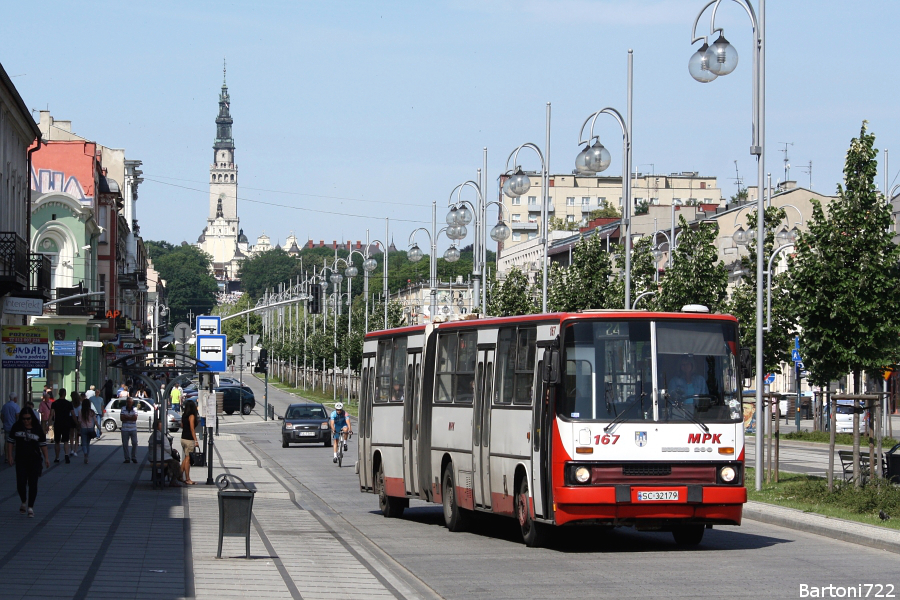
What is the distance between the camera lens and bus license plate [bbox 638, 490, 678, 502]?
50.6 feet

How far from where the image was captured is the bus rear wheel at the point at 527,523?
16.4 metres

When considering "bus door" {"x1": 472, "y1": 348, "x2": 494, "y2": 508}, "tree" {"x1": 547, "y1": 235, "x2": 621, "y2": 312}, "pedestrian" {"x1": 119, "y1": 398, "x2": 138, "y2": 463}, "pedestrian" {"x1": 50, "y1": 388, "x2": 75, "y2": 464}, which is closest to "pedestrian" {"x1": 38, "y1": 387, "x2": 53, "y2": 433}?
"pedestrian" {"x1": 50, "y1": 388, "x2": 75, "y2": 464}

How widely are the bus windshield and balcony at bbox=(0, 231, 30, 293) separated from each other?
19.2 m

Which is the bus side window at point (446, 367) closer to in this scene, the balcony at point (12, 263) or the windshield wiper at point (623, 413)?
the windshield wiper at point (623, 413)

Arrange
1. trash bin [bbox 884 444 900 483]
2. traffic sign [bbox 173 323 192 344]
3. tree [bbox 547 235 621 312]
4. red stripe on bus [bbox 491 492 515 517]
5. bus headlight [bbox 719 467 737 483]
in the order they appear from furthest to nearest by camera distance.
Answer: tree [bbox 547 235 621 312] < traffic sign [bbox 173 323 192 344] < trash bin [bbox 884 444 900 483] < red stripe on bus [bbox 491 492 515 517] < bus headlight [bbox 719 467 737 483]

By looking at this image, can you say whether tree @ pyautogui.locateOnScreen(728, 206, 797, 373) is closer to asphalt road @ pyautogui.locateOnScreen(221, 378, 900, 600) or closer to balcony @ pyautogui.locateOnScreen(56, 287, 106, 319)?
asphalt road @ pyautogui.locateOnScreen(221, 378, 900, 600)

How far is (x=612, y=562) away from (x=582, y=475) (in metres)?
1.07

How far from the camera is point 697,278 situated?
34.2 m

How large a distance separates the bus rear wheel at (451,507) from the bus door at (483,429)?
0.97 meters

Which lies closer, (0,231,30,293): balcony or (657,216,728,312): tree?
(0,231,30,293): balcony

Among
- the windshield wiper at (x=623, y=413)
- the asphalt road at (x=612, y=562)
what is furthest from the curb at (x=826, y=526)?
the windshield wiper at (x=623, y=413)

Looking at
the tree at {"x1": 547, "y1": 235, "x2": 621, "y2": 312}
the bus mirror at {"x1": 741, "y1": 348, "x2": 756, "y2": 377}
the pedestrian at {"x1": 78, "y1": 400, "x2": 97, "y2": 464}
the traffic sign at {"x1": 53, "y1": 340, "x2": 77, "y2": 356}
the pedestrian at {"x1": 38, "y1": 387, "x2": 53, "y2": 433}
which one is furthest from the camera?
the traffic sign at {"x1": 53, "y1": 340, "x2": 77, "y2": 356}

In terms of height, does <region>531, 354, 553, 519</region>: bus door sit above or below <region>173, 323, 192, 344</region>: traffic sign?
below


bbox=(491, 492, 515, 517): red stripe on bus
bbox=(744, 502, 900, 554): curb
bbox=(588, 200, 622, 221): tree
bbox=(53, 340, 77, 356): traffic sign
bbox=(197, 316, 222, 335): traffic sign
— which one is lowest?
bbox=(744, 502, 900, 554): curb
